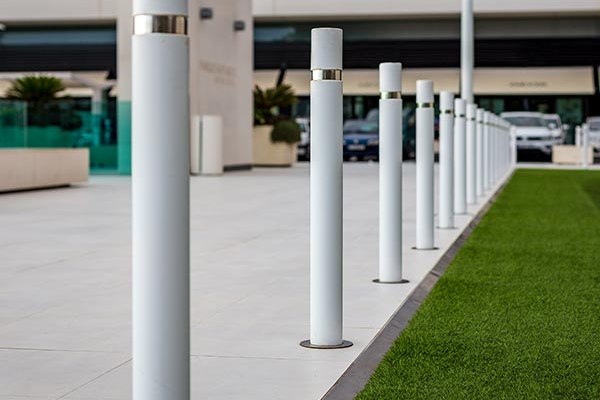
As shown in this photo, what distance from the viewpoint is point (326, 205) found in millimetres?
6637

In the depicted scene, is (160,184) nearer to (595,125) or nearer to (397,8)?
(397,8)

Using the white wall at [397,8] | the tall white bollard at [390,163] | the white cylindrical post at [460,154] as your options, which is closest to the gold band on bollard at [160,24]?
the tall white bollard at [390,163]

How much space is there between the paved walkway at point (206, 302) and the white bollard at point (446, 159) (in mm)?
617

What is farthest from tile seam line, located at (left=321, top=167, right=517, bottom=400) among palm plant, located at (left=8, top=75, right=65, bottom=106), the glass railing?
palm plant, located at (left=8, top=75, right=65, bottom=106)

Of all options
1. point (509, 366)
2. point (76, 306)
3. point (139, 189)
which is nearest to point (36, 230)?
point (76, 306)

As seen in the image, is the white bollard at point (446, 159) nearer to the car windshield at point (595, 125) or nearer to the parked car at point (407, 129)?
the parked car at point (407, 129)

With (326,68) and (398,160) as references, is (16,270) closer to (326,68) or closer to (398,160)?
(398,160)

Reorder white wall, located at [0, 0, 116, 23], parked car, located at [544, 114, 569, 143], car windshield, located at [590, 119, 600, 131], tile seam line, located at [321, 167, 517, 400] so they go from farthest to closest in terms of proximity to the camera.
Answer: car windshield, located at [590, 119, 600, 131] < parked car, located at [544, 114, 569, 143] < white wall, located at [0, 0, 116, 23] < tile seam line, located at [321, 167, 517, 400]

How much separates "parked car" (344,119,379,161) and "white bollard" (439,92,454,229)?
3179 cm

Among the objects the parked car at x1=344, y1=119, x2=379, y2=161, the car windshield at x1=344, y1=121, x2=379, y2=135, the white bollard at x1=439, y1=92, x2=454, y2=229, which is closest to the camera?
the white bollard at x1=439, y1=92, x2=454, y2=229

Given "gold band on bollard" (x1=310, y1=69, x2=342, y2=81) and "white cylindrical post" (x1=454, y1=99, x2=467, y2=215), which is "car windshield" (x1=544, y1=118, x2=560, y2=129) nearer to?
"white cylindrical post" (x1=454, y1=99, x2=467, y2=215)

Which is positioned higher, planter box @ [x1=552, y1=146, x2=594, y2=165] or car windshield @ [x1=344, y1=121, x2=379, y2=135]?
car windshield @ [x1=344, y1=121, x2=379, y2=135]

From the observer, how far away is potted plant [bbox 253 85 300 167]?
132ft

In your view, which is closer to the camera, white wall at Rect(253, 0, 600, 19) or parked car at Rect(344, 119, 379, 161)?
parked car at Rect(344, 119, 379, 161)
